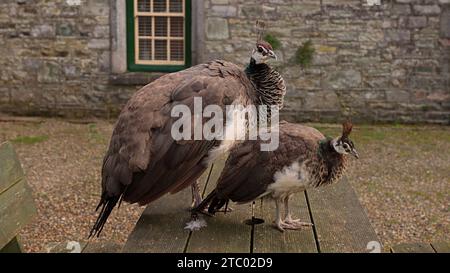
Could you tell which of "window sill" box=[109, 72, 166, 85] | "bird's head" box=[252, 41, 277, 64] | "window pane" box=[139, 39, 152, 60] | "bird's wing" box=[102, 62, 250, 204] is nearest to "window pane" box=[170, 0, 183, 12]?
"window pane" box=[139, 39, 152, 60]

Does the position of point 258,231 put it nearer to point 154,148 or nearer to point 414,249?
point 154,148

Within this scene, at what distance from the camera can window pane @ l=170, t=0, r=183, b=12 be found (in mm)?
8781

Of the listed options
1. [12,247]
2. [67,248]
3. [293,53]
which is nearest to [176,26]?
[293,53]

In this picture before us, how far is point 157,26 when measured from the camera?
8.90 meters

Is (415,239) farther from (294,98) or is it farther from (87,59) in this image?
(87,59)

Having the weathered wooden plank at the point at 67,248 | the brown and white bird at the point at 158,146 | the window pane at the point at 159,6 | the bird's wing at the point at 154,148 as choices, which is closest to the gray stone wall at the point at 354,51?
the window pane at the point at 159,6

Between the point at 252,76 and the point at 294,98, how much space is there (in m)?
5.47

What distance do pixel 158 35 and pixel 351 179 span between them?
3.88 meters

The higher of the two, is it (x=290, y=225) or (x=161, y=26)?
(x=161, y=26)

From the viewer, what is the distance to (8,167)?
270 centimetres

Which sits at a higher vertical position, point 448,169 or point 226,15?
point 226,15

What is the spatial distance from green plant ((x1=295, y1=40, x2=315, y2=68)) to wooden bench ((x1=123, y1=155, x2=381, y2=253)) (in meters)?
5.42
